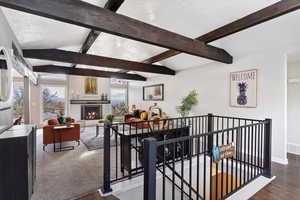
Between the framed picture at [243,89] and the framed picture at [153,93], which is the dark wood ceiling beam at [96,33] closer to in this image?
the framed picture at [243,89]

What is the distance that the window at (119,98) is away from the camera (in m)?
9.00

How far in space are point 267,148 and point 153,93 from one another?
5.41 metres

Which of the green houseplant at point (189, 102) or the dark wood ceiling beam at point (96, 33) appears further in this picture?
the green houseplant at point (189, 102)

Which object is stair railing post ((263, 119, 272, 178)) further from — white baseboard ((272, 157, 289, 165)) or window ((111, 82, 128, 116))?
window ((111, 82, 128, 116))

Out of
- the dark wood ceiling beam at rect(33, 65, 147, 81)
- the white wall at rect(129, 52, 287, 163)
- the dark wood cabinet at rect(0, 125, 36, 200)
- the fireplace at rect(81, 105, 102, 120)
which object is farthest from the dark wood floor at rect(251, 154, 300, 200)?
the fireplace at rect(81, 105, 102, 120)

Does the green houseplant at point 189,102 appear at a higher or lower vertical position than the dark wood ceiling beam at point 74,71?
lower

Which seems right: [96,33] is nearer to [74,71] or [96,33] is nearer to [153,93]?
[74,71]

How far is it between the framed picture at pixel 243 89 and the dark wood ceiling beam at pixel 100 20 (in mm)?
1668

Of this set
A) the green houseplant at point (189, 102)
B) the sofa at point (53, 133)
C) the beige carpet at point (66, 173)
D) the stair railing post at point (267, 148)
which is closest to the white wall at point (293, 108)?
the stair railing post at point (267, 148)

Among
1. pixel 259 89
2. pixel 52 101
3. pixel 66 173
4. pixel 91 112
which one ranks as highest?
pixel 259 89

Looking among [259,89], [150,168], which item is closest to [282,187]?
[259,89]

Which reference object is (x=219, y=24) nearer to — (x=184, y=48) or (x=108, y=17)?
(x=184, y=48)

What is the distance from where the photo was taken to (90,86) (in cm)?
795

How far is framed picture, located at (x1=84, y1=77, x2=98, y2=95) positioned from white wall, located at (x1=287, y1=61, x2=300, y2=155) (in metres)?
7.95
